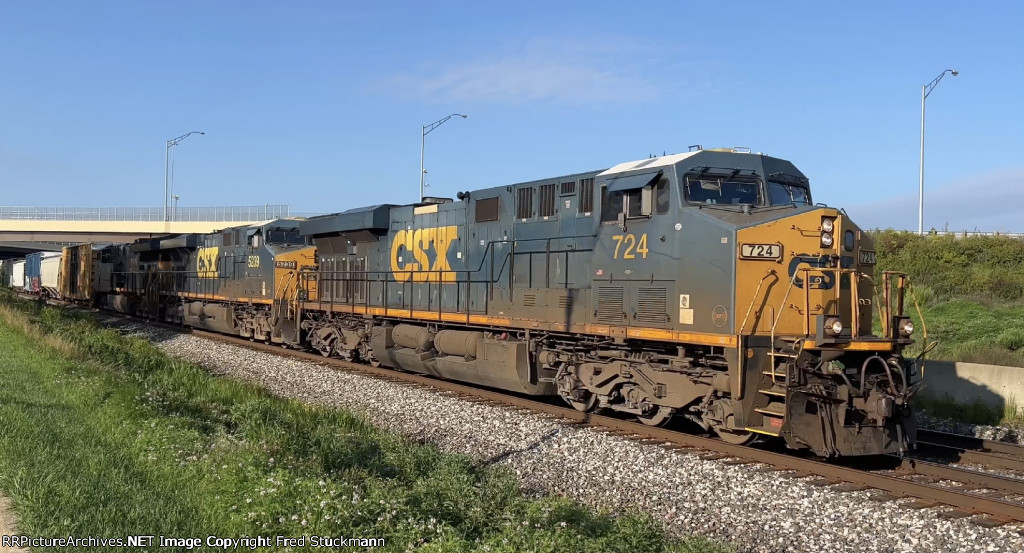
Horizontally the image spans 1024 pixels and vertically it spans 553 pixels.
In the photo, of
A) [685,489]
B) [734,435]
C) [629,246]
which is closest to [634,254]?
[629,246]

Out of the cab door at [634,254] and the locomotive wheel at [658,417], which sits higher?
the cab door at [634,254]

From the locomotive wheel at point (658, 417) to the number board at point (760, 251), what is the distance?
216 centimetres

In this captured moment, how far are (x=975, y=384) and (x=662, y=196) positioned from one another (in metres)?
6.77

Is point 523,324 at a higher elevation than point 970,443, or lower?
higher

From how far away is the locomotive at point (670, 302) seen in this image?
8094 mm

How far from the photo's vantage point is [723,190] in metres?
9.33

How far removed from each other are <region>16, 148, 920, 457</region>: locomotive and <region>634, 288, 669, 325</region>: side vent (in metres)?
0.02

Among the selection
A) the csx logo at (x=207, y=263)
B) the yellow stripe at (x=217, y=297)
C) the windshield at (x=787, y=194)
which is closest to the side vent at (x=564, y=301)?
the windshield at (x=787, y=194)

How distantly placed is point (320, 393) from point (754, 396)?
7.57m

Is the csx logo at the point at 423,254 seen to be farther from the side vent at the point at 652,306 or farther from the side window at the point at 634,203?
the side vent at the point at 652,306

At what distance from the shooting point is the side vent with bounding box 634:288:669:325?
30.7ft

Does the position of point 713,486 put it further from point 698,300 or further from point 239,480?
point 239,480

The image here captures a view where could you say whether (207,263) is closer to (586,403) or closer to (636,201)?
(586,403)

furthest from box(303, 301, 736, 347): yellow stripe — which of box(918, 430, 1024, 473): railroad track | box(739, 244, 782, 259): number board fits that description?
box(918, 430, 1024, 473): railroad track
